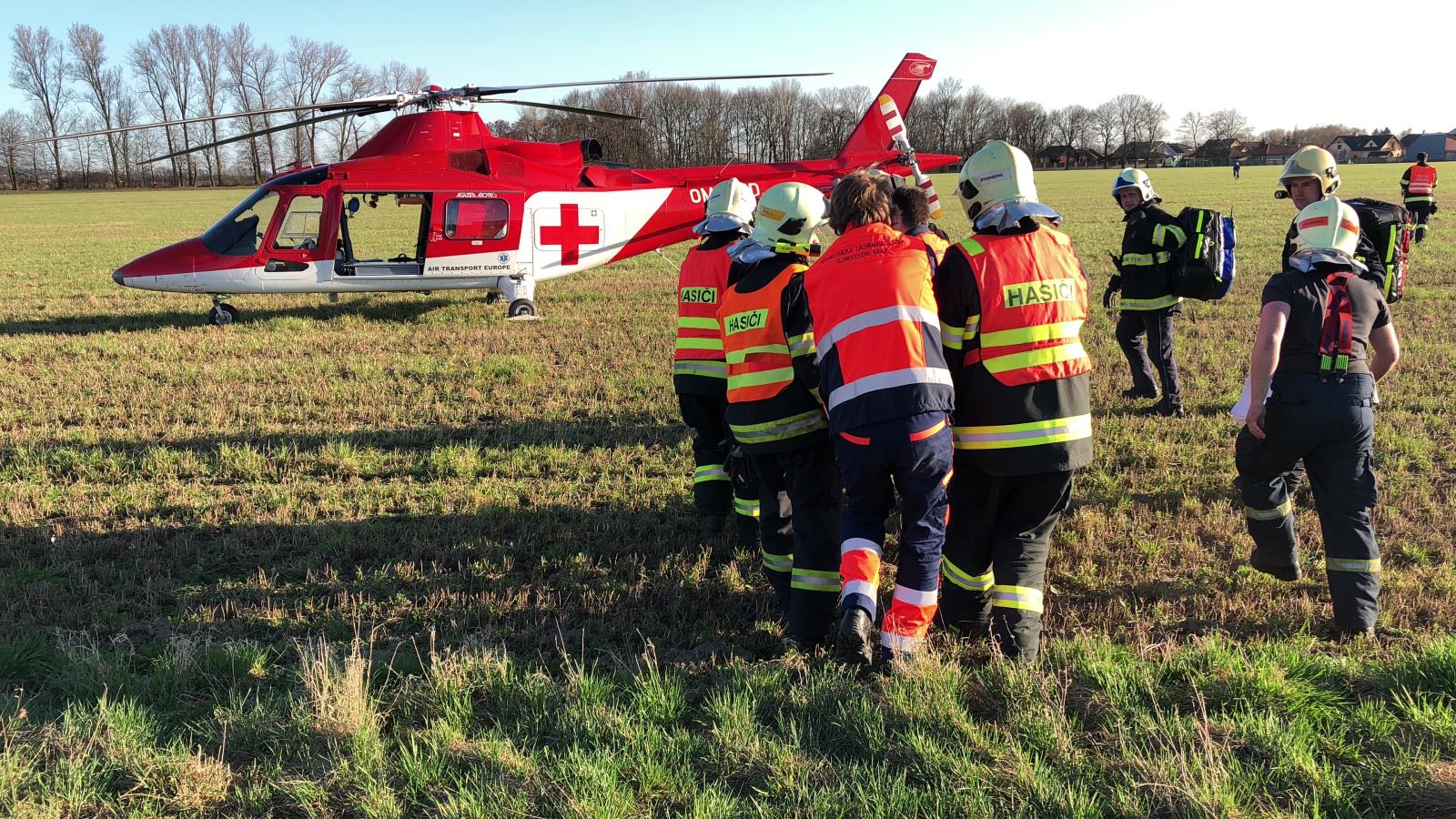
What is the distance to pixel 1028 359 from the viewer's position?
3666mm

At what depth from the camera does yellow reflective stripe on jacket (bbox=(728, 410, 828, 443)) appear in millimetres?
4125

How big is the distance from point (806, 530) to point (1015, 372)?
117 centimetres

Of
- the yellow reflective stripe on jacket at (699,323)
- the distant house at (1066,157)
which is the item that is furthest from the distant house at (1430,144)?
the yellow reflective stripe on jacket at (699,323)

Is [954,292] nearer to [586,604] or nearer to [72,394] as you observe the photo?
[586,604]

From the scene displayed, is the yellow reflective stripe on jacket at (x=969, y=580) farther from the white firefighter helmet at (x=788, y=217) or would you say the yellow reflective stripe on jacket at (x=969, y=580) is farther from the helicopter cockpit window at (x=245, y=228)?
the helicopter cockpit window at (x=245, y=228)

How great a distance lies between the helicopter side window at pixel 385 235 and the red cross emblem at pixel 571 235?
1.82m

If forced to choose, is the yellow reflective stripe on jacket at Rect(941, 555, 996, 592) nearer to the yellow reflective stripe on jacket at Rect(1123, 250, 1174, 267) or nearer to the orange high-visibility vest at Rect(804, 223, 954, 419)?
the orange high-visibility vest at Rect(804, 223, 954, 419)

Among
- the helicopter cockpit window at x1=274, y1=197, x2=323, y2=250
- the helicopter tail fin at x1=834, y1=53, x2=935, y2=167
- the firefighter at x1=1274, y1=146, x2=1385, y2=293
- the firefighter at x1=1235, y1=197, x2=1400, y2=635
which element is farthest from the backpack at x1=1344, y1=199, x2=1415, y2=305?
the helicopter cockpit window at x1=274, y1=197, x2=323, y2=250

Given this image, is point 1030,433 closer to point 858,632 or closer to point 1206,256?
point 858,632

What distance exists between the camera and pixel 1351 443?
13.4ft

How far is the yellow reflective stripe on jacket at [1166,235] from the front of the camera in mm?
7438

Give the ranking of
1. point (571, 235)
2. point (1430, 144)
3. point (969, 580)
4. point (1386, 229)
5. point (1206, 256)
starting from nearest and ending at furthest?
point (969, 580) < point (1386, 229) < point (1206, 256) < point (571, 235) < point (1430, 144)

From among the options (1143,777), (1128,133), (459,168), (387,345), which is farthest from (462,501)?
A: (1128,133)

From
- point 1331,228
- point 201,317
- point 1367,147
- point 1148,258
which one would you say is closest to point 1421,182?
point 1148,258
